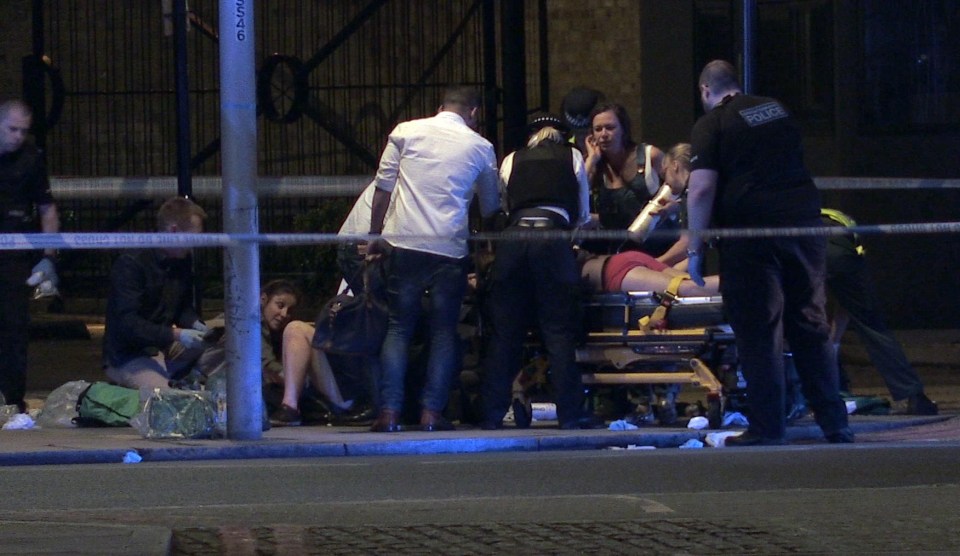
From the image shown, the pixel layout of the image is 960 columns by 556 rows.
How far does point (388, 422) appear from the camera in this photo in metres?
8.43

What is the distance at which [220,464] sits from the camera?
25.0ft

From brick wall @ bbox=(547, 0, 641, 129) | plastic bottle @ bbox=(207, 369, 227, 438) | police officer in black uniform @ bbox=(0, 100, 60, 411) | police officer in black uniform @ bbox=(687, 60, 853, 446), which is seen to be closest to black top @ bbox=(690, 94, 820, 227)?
police officer in black uniform @ bbox=(687, 60, 853, 446)

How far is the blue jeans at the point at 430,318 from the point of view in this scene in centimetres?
838

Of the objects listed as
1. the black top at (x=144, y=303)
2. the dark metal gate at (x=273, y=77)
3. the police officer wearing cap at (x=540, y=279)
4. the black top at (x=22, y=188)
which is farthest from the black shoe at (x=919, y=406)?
the dark metal gate at (x=273, y=77)

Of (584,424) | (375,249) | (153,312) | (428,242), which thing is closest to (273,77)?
(153,312)

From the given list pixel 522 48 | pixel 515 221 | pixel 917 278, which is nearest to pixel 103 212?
pixel 522 48

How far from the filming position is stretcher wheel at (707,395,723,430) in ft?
27.7

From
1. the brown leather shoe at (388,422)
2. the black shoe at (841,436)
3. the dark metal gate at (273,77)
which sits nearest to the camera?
the black shoe at (841,436)

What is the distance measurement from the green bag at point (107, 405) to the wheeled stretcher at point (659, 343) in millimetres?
2483

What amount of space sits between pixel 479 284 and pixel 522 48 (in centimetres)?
429

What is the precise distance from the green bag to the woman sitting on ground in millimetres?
765

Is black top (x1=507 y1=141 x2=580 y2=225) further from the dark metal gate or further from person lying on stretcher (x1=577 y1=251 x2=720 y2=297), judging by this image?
the dark metal gate

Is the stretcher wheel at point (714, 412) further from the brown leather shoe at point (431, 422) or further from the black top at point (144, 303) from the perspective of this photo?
the black top at point (144, 303)

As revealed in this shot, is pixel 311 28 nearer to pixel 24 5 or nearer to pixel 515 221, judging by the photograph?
pixel 24 5
